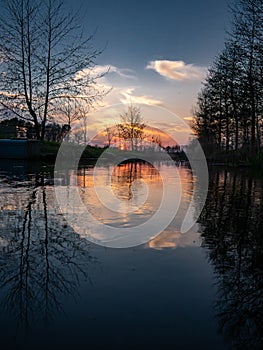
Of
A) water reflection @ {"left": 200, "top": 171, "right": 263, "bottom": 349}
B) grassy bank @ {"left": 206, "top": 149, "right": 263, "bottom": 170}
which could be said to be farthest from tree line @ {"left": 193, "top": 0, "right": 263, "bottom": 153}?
water reflection @ {"left": 200, "top": 171, "right": 263, "bottom": 349}

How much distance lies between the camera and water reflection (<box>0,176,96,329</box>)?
5.93ft

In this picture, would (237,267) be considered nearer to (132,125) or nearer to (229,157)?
(229,157)

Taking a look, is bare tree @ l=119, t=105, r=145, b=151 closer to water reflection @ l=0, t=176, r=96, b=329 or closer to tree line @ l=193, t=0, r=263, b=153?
tree line @ l=193, t=0, r=263, b=153

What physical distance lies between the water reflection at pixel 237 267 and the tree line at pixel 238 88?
50.3 ft

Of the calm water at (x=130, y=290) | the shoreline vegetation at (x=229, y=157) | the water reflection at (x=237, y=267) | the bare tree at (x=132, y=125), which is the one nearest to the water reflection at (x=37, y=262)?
the calm water at (x=130, y=290)

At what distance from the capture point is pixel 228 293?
6.72 feet

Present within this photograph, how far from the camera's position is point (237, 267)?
2516mm

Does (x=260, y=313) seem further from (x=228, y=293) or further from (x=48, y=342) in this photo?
(x=48, y=342)

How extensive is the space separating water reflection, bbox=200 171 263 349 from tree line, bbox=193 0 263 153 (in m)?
15.3

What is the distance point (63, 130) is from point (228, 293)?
35.6m

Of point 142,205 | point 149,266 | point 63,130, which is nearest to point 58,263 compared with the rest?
point 149,266

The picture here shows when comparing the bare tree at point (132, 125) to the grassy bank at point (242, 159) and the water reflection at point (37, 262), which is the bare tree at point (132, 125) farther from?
the water reflection at point (37, 262)

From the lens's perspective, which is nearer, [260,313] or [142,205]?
[260,313]

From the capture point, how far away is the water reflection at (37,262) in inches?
71.2
